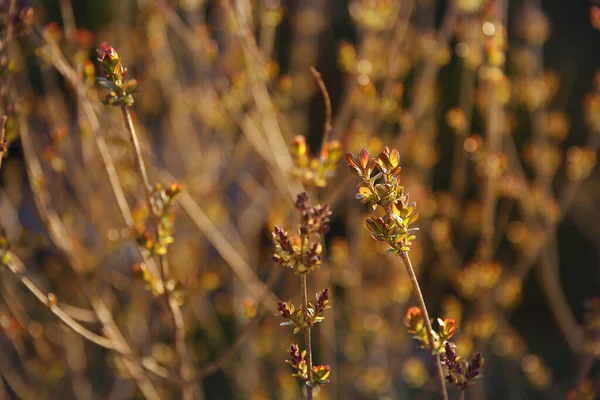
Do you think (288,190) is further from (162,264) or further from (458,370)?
(458,370)

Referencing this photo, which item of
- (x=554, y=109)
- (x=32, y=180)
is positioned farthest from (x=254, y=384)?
(x=554, y=109)

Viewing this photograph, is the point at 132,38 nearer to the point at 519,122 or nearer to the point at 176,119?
the point at 176,119

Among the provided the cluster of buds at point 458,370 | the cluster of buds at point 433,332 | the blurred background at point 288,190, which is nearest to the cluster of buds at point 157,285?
the blurred background at point 288,190

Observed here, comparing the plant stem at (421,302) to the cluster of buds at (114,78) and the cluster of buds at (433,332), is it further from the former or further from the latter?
the cluster of buds at (114,78)

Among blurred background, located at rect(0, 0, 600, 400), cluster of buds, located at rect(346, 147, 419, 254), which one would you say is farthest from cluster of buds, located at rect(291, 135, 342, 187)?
cluster of buds, located at rect(346, 147, 419, 254)

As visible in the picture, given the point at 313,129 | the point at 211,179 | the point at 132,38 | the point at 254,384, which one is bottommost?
the point at 254,384

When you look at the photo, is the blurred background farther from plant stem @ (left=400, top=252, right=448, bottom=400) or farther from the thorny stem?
plant stem @ (left=400, top=252, right=448, bottom=400)

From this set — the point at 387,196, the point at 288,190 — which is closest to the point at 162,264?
the point at 387,196
